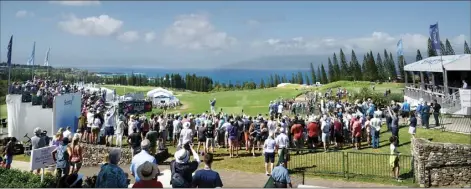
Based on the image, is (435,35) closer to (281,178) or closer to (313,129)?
(313,129)

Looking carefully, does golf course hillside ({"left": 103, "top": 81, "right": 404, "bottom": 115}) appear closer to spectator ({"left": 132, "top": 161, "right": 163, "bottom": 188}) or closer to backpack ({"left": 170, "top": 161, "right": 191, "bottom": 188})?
backpack ({"left": 170, "top": 161, "right": 191, "bottom": 188})

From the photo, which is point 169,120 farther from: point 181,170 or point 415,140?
point 181,170

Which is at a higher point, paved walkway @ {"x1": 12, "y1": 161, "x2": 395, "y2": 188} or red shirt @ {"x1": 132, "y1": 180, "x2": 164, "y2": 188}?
red shirt @ {"x1": 132, "y1": 180, "x2": 164, "y2": 188}

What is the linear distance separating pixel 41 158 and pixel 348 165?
10.1m

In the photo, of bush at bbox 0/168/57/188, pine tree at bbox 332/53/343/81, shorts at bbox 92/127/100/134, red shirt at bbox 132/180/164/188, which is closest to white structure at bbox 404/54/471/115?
red shirt at bbox 132/180/164/188

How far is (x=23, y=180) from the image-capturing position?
1134 centimetres

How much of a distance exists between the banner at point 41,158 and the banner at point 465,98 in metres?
15.1

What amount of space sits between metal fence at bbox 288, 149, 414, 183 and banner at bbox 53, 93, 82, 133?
13182 mm

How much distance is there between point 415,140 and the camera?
13.2 metres

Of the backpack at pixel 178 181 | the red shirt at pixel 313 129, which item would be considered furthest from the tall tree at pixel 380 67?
the backpack at pixel 178 181

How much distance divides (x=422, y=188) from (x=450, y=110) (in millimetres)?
7722

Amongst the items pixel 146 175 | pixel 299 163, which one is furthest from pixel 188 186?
pixel 299 163

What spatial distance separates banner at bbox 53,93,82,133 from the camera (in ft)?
73.8

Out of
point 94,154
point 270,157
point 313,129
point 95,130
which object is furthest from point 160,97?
point 270,157
